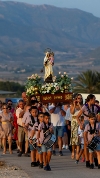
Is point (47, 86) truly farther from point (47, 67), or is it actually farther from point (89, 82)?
point (89, 82)

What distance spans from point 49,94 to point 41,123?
3.84m

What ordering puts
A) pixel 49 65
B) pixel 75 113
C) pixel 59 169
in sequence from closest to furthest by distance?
pixel 59 169 < pixel 75 113 < pixel 49 65

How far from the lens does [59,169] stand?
1497 centimetres

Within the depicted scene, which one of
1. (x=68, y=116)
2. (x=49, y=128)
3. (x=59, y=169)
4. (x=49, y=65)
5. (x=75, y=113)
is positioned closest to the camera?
(x=49, y=128)

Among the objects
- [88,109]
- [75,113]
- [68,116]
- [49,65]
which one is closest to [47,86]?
[49,65]

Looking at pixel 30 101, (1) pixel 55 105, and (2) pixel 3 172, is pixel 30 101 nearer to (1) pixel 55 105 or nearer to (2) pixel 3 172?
(1) pixel 55 105

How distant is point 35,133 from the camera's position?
15148mm

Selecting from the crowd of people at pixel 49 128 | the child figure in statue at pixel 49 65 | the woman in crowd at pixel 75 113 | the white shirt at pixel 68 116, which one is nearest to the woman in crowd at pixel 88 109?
the crowd of people at pixel 49 128

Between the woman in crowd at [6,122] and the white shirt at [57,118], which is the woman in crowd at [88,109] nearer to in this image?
the white shirt at [57,118]

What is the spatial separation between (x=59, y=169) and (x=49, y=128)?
102 centimetres

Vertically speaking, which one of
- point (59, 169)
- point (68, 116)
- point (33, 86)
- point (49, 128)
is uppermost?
point (33, 86)

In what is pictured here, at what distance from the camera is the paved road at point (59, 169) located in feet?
44.9

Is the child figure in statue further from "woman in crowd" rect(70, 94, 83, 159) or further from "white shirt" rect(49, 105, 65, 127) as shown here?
"woman in crowd" rect(70, 94, 83, 159)

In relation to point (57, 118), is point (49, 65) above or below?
above
